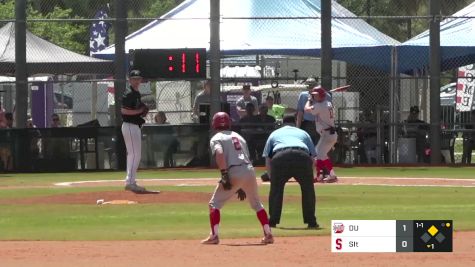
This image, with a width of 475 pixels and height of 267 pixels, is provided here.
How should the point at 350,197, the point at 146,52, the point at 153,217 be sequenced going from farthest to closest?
the point at 146,52 → the point at 350,197 → the point at 153,217

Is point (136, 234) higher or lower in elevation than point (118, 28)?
lower

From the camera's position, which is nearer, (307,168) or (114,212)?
(307,168)

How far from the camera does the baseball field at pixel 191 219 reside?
13.8 m

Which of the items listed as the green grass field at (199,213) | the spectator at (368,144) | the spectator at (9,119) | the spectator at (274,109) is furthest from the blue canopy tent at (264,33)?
the green grass field at (199,213)

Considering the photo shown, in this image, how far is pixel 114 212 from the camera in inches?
762

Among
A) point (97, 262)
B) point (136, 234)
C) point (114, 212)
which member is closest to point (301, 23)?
point (114, 212)

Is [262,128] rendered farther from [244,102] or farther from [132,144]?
[132,144]

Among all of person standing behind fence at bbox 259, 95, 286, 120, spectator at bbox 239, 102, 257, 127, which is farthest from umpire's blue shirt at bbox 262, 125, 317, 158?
person standing behind fence at bbox 259, 95, 286, 120

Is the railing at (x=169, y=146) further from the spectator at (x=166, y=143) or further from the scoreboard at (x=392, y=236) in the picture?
the scoreboard at (x=392, y=236)

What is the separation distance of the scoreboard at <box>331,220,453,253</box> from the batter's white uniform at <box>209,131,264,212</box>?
4.79 ft

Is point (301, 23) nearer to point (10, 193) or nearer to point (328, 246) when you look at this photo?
point (10, 193)

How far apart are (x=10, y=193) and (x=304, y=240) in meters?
9.43

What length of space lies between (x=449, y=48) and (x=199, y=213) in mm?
14450
